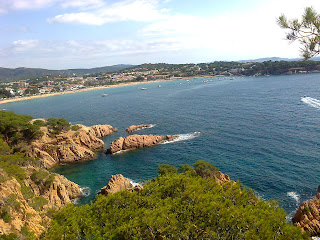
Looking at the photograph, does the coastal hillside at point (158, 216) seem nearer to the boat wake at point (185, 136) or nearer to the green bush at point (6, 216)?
the green bush at point (6, 216)

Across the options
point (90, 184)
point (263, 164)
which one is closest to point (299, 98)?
point (263, 164)

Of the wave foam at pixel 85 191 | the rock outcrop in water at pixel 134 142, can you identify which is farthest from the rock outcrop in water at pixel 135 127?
the wave foam at pixel 85 191

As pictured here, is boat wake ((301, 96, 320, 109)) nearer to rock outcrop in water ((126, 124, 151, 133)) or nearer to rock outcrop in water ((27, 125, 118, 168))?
rock outcrop in water ((126, 124, 151, 133))

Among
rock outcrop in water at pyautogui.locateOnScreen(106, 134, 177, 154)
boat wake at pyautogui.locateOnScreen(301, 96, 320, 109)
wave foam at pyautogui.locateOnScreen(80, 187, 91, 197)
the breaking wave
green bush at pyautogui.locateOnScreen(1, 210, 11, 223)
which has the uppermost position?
boat wake at pyautogui.locateOnScreen(301, 96, 320, 109)

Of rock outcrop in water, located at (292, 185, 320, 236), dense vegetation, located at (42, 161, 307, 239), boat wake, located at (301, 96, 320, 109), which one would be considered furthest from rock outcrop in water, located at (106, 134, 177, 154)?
boat wake, located at (301, 96, 320, 109)

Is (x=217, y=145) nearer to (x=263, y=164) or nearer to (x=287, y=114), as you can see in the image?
(x=263, y=164)

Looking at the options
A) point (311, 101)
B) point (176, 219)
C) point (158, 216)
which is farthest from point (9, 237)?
point (311, 101)
